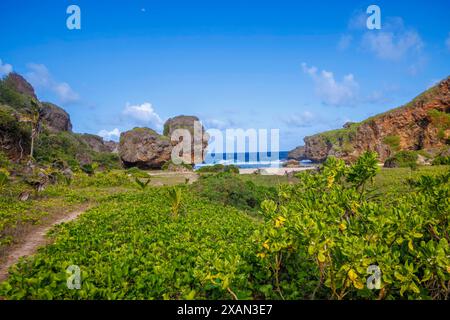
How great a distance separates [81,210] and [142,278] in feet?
33.4

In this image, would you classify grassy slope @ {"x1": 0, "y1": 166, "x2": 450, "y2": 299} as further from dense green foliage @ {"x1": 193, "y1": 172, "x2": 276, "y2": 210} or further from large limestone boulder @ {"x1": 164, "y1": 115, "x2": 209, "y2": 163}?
large limestone boulder @ {"x1": 164, "y1": 115, "x2": 209, "y2": 163}

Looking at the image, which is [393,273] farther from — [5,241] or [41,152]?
[41,152]

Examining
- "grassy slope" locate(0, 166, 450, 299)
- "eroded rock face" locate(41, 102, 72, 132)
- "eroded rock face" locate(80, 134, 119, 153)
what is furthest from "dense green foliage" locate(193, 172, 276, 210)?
"eroded rock face" locate(80, 134, 119, 153)

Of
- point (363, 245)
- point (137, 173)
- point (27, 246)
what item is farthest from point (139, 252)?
point (137, 173)

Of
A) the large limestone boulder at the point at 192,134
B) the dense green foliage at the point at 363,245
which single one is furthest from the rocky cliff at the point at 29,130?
the dense green foliage at the point at 363,245

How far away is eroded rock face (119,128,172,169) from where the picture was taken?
147 ft

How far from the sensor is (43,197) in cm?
1608

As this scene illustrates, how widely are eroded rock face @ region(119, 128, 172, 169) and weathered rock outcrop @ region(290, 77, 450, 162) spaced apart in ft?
98.0

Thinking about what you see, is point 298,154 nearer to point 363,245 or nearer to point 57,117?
point 57,117

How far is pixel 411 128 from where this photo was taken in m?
43.2

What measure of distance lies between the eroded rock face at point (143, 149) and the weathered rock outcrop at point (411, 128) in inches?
1176

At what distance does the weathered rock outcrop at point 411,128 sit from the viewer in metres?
38.9

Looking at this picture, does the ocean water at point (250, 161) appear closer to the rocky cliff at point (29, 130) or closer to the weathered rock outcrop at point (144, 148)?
the weathered rock outcrop at point (144, 148)

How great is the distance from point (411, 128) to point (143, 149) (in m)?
41.4
